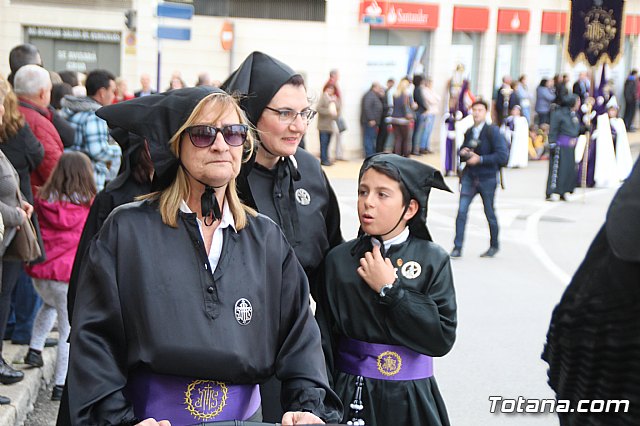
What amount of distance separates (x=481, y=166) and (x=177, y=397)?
10615 millimetres

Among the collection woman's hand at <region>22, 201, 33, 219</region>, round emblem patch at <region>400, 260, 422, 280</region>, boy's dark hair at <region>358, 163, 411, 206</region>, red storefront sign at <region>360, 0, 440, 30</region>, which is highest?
red storefront sign at <region>360, 0, 440, 30</region>

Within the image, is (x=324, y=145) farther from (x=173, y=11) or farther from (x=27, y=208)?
(x=27, y=208)

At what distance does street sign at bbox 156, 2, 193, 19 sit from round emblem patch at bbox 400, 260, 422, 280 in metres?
15.2

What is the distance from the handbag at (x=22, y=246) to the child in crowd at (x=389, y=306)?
7.55 feet

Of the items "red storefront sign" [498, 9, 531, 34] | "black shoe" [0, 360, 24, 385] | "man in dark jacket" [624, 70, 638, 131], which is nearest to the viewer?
"black shoe" [0, 360, 24, 385]

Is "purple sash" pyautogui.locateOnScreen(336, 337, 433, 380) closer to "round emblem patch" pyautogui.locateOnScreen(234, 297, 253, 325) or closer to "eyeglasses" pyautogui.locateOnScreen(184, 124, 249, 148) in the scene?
"round emblem patch" pyautogui.locateOnScreen(234, 297, 253, 325)

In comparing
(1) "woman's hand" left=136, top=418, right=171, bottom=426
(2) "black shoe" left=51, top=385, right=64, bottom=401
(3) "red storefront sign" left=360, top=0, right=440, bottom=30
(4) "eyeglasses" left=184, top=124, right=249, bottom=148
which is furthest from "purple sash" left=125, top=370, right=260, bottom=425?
(3) "red storefront sign" left=360, top=0, right=440, bottom=30

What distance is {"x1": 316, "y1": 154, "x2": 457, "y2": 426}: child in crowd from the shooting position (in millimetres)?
4430

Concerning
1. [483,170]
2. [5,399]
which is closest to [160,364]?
[5,399]

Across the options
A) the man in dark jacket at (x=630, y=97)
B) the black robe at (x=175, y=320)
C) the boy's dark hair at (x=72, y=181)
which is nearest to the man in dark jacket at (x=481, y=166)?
the boy's dark hair at (x=72, y=181)

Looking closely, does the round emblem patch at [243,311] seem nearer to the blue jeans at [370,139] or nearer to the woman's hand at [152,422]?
the woman's hand at [152,422]

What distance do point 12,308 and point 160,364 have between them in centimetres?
477

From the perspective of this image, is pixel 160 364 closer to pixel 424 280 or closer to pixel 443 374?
pixel 424 280

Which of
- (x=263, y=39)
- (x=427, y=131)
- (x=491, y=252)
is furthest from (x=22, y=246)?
(x=427, y=131)
